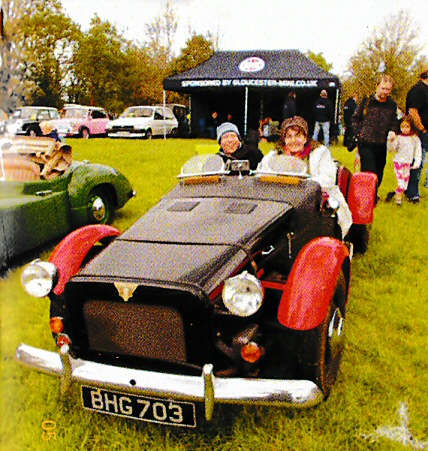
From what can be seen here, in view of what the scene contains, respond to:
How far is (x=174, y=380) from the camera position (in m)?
2.05

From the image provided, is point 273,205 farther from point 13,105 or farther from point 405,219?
point 405,219

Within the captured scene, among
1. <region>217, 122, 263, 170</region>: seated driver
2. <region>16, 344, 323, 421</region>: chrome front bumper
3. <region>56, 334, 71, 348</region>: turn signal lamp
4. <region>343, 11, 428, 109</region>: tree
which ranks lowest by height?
<region>16, 344, 323, 421</region>: chrome front bumper

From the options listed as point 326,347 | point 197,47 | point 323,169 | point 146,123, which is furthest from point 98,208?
point 146,123

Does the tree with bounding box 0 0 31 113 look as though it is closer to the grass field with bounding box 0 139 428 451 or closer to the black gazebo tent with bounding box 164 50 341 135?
the grass field with bounding box 0 139 428 451

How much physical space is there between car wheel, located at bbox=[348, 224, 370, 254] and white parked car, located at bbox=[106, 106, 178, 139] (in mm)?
4029

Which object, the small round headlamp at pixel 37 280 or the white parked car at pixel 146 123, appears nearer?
the small round headlamp at pixel 37 280

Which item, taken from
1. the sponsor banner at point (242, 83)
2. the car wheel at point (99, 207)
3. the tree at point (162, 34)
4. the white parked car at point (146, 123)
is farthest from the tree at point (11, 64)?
the sponsor banner at point (242, 83)

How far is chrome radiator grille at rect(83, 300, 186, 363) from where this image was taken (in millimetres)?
2133

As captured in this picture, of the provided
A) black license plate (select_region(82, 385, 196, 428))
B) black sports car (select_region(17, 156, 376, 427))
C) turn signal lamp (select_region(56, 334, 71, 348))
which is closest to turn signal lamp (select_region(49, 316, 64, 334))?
black sports car (select_region(17, 156, 376, 427))

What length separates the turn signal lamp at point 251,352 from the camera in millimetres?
2176

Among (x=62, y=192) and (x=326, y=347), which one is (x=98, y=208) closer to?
(x=62, y=192)

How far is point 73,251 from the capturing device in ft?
9.41

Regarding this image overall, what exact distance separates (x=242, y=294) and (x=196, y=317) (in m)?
0.22

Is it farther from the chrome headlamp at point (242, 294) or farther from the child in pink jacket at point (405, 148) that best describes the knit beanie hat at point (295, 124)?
→ the child in pink jacket at point (405, 148)
